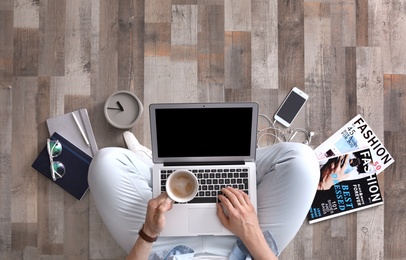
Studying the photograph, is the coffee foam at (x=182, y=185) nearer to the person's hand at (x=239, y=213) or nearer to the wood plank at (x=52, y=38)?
the person's hand at (x=239, y=213)

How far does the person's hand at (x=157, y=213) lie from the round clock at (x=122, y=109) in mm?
514

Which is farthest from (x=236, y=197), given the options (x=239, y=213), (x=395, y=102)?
(x=395, y=102)

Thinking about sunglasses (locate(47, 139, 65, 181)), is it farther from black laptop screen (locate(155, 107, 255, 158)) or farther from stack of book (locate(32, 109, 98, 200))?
black laptop screen (locate(155, 107, 255, 158))

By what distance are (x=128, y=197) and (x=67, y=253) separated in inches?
21.6

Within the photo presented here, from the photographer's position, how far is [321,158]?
175 cm

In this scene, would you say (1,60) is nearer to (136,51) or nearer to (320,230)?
(136,51)

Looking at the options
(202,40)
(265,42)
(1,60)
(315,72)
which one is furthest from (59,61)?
(315,72)

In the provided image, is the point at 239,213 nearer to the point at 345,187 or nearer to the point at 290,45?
the point at 345,187

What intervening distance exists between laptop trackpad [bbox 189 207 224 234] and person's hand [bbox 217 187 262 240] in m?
0.04

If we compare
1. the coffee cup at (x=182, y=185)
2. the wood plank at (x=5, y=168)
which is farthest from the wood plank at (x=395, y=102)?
the wood plank at (x=5, y=168)

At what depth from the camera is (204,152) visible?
136 cm

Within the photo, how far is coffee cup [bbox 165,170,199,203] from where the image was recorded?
1.27 m

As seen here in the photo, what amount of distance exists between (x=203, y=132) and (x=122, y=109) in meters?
0.50

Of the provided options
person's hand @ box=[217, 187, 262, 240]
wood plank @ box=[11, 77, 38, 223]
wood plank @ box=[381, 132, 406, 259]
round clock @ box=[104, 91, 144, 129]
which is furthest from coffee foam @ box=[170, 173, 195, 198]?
wood plank @ box=[381, 132, 406, 259]
